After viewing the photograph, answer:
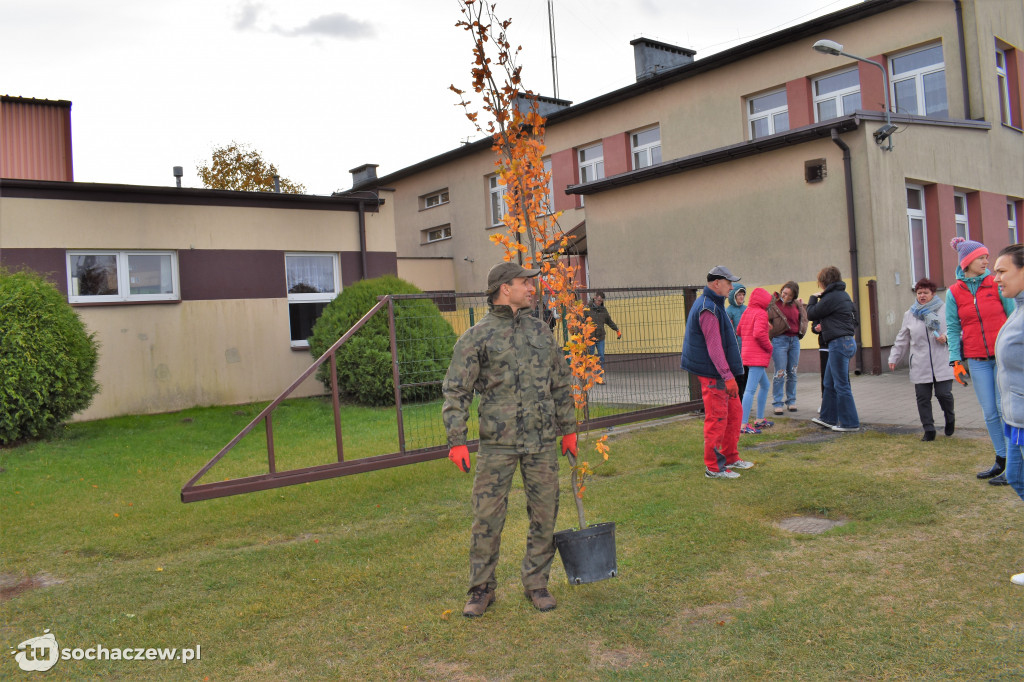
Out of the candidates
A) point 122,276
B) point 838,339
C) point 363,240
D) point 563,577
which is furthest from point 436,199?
point 563,577

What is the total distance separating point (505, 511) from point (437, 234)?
25741 mm

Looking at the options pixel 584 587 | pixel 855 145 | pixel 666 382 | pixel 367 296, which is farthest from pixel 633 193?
pixel 584 587

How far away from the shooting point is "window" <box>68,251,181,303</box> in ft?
45.4

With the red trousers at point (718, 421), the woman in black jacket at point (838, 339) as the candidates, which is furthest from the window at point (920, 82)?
the red trousers at point (718, 421)

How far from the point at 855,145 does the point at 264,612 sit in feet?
43.1

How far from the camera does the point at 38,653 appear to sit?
3877 millimetres

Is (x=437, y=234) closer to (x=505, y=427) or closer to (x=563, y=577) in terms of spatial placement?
(x=563, y=577)

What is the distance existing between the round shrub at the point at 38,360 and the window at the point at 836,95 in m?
16.2

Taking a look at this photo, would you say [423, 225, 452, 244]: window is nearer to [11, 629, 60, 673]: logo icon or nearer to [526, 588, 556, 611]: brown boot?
[526, 588, 556, 611]: brown boot

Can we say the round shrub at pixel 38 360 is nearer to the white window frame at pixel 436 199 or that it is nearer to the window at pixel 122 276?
the window at pixel 122 276

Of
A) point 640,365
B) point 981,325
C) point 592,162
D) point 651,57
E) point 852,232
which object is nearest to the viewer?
point 981,325

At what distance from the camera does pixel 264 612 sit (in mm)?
4293

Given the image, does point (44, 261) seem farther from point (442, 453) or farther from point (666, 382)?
point (666, 382)

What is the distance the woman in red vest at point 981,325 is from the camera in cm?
610
